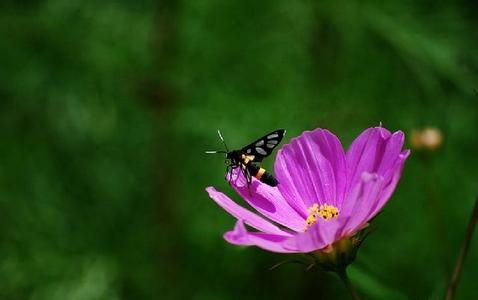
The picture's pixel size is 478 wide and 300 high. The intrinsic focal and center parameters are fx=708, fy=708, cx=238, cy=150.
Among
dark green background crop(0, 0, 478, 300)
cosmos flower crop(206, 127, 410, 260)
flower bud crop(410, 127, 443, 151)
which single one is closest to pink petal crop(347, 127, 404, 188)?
cosmos flower crop(206, 127, 410, 260)

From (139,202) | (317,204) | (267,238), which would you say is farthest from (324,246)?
(139,202)

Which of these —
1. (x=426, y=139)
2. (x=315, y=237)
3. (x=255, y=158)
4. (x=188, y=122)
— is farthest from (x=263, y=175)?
(x=188, y=122)

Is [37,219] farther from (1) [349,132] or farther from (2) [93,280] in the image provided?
(1) [349,132]

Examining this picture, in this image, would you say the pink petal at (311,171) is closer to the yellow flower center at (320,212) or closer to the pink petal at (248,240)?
the yellow flower center at (320,212)

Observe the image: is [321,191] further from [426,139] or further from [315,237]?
[426,139]

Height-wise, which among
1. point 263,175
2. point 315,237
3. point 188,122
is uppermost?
point 188,122

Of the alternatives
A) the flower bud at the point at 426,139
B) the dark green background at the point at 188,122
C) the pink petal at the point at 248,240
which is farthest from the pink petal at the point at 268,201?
the dark green background at the point at 188,122
